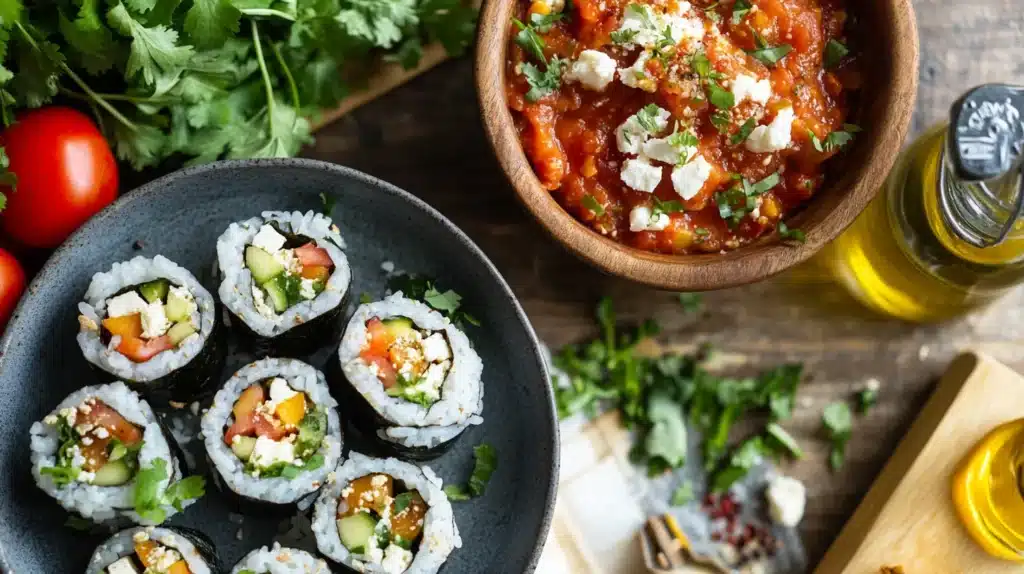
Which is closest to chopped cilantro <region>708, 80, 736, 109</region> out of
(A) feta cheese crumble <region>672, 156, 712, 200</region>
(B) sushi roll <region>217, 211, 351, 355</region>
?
(A) feta cheese crumble <region>672, 156, 712, 200</region>

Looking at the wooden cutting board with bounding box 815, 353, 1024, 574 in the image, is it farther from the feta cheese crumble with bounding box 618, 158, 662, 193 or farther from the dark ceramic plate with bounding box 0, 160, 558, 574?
the feta cheese crumble with bounding box 618, 158, 662, 193

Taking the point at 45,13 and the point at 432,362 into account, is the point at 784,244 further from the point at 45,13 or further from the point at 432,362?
the point at 45,13

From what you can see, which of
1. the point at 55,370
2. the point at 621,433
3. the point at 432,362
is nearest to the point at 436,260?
the point at 432,362

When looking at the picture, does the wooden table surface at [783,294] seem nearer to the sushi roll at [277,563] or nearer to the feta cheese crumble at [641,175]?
the feta cheese crumble at [641,175]

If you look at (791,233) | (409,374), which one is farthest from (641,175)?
(409,374)

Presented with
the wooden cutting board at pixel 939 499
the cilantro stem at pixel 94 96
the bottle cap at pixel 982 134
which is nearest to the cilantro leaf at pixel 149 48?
the cilantro stem at pixel 94 96

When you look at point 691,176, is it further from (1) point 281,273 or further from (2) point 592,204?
(1) point 281,273

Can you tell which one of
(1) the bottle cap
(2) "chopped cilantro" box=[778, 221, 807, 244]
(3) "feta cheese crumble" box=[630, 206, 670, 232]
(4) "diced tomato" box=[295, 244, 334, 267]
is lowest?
(4) "diced tomato" box=[295, 244, 334, 267]

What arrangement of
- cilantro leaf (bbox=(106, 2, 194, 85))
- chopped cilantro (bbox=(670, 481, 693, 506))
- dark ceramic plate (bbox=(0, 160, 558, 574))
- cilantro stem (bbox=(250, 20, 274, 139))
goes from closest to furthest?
1. cilantro leaf (bbox=(106, 2, 194, 85))
2. dark ceramic plate (bbox=(0, 160, 558, 574))
3. cilantro stem (bbox=(250, 20, 274, 139))
4. chopped cilantro (bbox=(670, 481, 693, 506))
